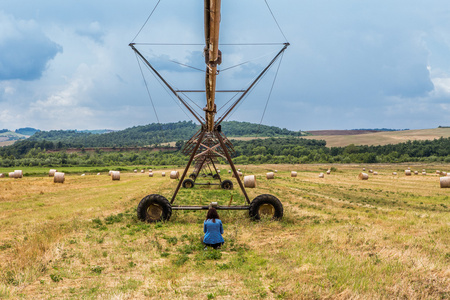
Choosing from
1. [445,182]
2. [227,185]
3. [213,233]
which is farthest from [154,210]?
[445,182]

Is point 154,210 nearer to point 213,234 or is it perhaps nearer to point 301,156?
point 213,234

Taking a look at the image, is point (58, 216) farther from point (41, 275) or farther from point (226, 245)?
point (226, 245)

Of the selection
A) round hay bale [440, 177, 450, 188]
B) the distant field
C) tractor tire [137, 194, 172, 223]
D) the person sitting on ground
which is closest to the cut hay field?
the person sitting on ground

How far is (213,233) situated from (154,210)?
516 cm

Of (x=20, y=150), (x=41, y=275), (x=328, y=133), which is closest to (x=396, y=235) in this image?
(x=41, y=275)

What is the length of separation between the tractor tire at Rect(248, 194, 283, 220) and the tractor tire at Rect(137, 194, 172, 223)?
3993mm

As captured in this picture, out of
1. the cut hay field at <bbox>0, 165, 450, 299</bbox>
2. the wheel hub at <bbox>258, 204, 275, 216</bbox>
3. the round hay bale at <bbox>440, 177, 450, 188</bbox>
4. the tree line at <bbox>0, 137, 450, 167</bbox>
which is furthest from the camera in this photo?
the tree line at <bbox>0, 137, 450, 167</bbox>

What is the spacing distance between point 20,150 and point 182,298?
20256cm

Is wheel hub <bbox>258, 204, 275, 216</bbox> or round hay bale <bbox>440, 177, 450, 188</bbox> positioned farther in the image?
round hay bale <bbox>440, 177, 450, 188</bbox>

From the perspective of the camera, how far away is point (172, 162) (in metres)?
124

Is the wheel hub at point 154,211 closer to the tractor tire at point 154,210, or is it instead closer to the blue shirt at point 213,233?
the tractor tire at point 154,210

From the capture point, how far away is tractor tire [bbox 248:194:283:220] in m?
15.2

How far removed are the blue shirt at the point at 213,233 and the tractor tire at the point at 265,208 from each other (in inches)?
164

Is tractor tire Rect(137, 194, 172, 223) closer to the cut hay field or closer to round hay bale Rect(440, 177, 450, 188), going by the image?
the cut hay field
